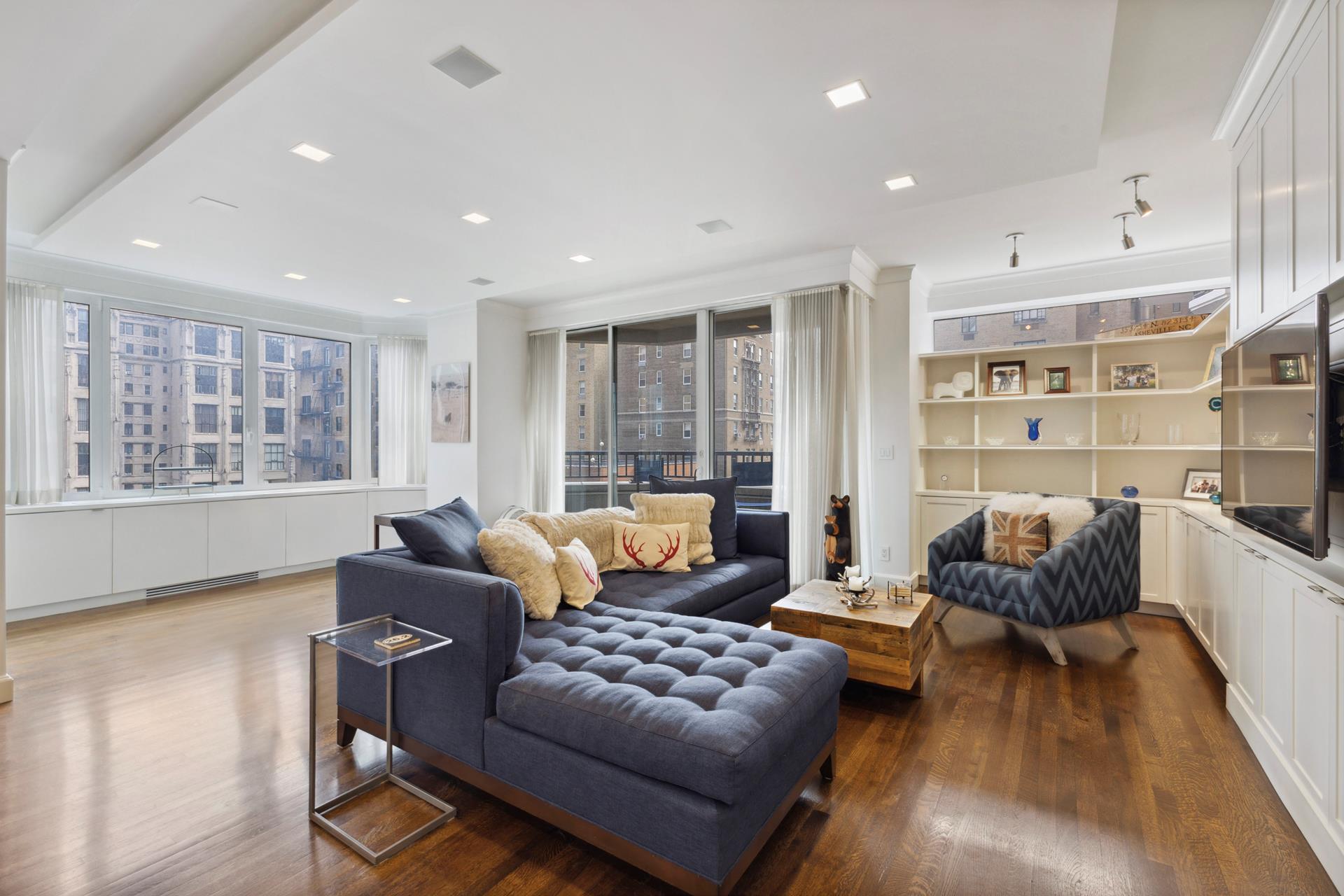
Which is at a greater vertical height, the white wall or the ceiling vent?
the ceiling vent

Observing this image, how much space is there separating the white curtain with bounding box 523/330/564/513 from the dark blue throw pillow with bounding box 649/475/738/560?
7.10 ft

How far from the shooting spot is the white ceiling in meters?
2.02

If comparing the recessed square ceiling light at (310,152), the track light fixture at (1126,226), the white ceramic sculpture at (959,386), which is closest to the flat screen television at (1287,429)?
the track light fixture at (1126,226)

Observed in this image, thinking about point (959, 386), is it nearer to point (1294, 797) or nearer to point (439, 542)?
point (1294, 797)

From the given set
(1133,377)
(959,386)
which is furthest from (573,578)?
(1133,377)

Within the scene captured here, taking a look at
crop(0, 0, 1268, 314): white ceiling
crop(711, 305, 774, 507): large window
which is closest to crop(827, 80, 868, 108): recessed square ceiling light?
crop(0, 0, 1268, 314): white ceiling

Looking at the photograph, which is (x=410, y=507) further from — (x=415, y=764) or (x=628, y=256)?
(x=415, y=764)

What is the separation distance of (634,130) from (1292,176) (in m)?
2.39

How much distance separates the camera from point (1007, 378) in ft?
16.4

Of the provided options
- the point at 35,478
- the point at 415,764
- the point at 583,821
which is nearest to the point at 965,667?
the point at 583,821

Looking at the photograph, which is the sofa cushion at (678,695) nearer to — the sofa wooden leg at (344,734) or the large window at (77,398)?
the sofa wooden leg at (344,734)

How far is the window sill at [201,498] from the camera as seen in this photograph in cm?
431

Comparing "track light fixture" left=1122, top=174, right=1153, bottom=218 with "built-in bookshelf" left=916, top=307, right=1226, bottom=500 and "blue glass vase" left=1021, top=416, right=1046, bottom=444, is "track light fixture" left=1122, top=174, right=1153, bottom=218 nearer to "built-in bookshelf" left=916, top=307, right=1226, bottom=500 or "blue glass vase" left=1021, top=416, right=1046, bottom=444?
"built-in bookshelf" left=916, top=307, right=1226, bottom=500

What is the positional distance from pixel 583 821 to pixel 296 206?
354 centimetres
